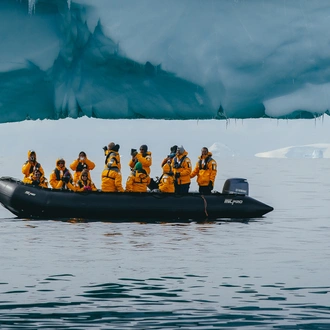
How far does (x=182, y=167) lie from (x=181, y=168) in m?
0.05

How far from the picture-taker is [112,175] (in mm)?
22188

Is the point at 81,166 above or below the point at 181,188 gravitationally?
above

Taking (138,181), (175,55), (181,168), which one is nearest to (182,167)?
(181,168)

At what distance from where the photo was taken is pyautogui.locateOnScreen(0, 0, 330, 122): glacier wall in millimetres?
23625

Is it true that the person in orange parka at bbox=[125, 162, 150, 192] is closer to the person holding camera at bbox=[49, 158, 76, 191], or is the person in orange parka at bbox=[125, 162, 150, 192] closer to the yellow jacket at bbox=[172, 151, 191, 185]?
the yellow jacket at bbox=[172, 151, 191, 185]

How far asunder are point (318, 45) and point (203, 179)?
4.44 metres

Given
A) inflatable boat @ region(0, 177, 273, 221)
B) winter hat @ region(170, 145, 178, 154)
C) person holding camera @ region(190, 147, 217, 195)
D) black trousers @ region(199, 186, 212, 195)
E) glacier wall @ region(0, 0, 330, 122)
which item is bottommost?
inflatable boat @ region(0, 177, 273, 221)

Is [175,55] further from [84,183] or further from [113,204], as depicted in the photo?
[113,204]

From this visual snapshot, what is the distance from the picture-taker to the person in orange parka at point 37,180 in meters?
22.8

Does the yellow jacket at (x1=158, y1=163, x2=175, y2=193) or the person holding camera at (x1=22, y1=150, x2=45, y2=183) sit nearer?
the yellow jacket at (x1=158, y1=163, x2=175, y2=193)

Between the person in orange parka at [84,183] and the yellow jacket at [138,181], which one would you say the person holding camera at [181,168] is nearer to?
the yellow jacket at [138,181]

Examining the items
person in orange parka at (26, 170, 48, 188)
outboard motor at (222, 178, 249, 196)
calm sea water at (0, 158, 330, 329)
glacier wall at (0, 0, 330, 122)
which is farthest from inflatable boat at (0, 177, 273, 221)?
glacier wall at (0, 0, 330, 122)

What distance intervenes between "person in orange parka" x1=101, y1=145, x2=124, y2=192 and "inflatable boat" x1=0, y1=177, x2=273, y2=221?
377 millimetres

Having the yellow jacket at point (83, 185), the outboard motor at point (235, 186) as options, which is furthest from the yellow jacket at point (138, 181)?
the outboard motor at point (235, 186)
